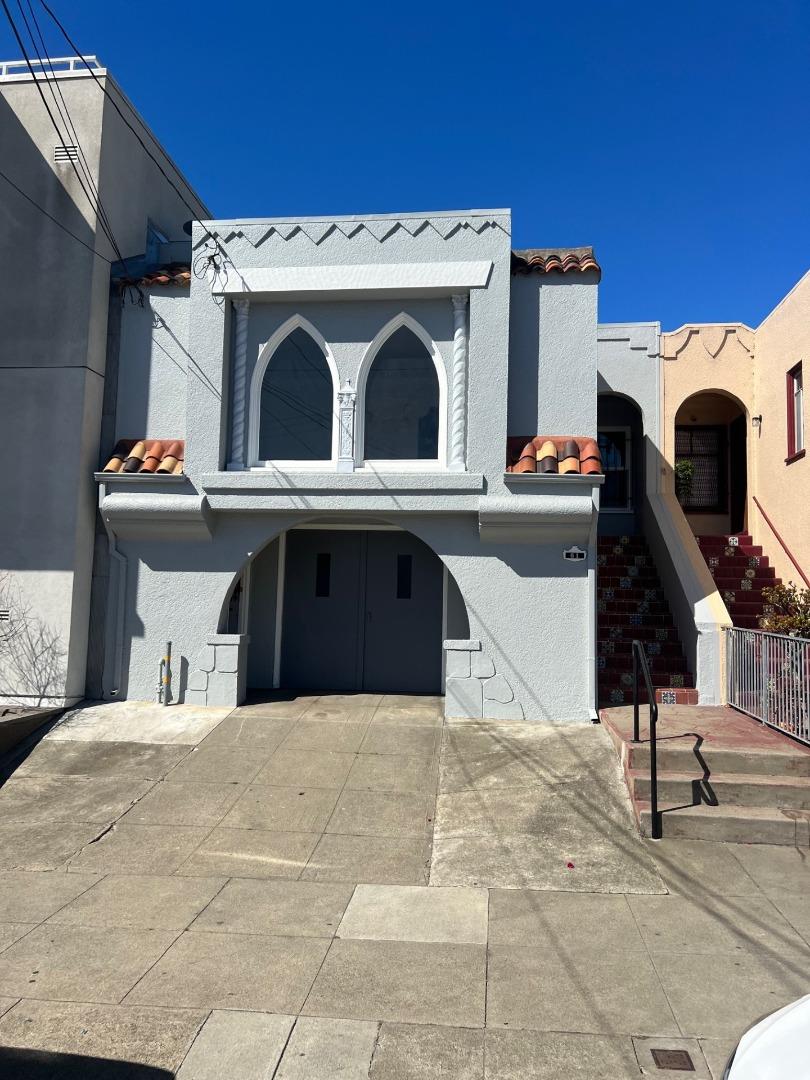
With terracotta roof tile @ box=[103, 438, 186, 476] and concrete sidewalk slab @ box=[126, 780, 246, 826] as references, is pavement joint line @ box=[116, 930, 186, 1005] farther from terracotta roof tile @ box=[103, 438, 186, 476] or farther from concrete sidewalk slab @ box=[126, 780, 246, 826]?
terracotta roof tile @ box=[103, 438, 186, 476]

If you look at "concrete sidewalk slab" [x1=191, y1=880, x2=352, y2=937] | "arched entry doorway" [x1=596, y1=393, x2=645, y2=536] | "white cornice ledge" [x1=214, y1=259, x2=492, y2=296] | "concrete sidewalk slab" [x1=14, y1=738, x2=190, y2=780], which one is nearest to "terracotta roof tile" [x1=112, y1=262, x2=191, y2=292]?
"white cornice ledge" [x1=214, y1=259, x2=492, y2=296]

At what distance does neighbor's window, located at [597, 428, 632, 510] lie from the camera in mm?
14945

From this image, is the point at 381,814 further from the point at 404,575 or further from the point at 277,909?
the point at 404,575

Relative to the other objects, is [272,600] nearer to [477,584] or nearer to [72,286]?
[477,584]

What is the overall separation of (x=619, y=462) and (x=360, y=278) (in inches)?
279

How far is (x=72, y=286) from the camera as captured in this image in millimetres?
10125

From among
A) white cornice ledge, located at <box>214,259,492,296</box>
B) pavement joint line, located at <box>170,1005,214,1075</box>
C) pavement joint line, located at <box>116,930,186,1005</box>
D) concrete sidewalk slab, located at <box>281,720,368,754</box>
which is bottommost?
pavement joint line, located at <box>116,930,186,1005</box>

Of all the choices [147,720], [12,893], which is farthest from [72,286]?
[12,893]

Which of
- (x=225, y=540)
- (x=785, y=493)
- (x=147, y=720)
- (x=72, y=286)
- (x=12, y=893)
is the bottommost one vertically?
(x=12, y=893)

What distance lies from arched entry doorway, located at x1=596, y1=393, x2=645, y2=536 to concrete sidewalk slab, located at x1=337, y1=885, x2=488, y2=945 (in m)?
9.57

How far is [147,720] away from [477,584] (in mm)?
4172

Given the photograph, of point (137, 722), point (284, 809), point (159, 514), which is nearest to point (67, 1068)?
point (284, 809)

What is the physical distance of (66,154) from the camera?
34.0ft

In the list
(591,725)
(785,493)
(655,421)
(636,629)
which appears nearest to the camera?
(591,725)
